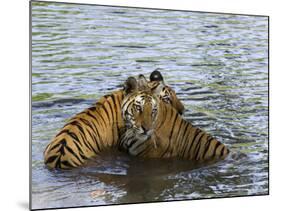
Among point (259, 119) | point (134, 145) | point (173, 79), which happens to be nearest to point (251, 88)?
point (259, 119)

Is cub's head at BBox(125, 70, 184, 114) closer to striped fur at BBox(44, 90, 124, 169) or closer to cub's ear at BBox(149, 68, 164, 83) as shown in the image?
cub's ear at BBox(149, 68, 164, 83)

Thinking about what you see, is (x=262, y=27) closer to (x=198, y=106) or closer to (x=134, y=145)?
(x=198, y=106)

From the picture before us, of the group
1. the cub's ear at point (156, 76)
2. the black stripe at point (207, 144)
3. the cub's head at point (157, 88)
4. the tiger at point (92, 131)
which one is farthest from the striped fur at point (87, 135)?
the black stripe at point (207, 144)

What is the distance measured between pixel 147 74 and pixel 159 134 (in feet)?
1.70

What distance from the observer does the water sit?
4.99 m

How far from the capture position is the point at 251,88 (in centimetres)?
572

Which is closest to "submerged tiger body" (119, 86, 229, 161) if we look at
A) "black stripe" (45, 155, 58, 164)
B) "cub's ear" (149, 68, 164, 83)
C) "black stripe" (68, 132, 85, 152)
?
"cub's ear" (149, 68, 164, 83)

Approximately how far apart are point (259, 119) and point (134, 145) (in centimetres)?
127

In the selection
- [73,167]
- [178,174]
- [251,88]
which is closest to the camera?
[73,167]

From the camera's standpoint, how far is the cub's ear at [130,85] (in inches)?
206

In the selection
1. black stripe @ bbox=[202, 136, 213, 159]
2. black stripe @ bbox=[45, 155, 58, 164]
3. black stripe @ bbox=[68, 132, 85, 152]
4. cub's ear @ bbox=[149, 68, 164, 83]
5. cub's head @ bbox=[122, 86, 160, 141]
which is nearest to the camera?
black stripe @ bbox=[45, 155, 58, 164]

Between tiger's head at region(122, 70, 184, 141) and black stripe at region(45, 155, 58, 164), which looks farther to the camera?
tiger's head at region(122, 70, 184, 141)

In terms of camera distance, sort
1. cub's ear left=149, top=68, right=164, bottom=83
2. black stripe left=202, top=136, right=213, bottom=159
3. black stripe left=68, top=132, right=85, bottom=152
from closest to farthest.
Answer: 1. black stripe left=68, top=132, right=85, bottom=152
2. cub's ear left=149, top=68, right=164, bottom=83
3. black stripe left=202, top=136, right=213, bottom=159

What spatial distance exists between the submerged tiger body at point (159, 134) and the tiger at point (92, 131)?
6cm
